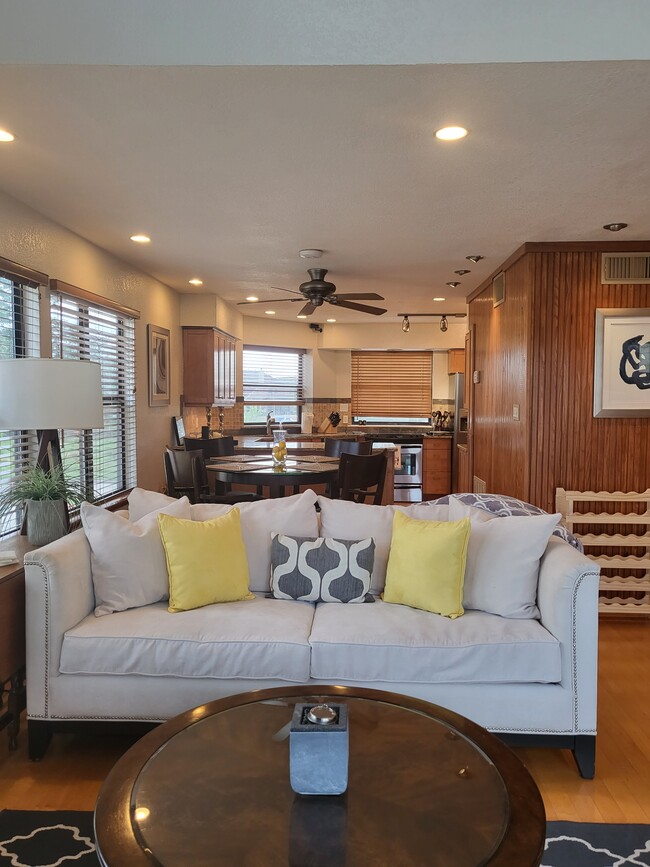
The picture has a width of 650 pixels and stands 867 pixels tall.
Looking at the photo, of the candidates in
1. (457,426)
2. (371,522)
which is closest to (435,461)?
(457,426)

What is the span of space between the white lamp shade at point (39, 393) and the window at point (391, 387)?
22.0 ft

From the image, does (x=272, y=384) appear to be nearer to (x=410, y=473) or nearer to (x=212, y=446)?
(x=410, y=473)

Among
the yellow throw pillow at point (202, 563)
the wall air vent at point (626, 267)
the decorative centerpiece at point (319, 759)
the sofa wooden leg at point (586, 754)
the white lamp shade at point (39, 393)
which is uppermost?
the wall air vent at point (626, 267)

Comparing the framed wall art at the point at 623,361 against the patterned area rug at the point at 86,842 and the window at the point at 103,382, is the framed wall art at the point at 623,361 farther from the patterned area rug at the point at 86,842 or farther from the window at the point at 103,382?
the window at the point at 103,382

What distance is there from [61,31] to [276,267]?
3.26 meters

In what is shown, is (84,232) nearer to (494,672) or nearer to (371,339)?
(494,672)

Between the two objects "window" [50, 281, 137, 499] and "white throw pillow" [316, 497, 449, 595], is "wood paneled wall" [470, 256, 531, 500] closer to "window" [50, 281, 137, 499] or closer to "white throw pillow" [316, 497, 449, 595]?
"white throw pillow" [316, 497, 449, 595]

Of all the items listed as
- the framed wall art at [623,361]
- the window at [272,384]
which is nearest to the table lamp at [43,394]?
the framed wall art at [623,361]

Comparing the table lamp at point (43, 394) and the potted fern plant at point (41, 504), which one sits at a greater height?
the table lamp at point (43, 394)

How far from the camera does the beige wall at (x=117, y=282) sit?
336 cm

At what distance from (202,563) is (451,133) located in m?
2.02

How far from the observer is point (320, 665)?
91.9 inches

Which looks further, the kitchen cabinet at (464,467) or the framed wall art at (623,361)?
the kitchen cabinet at (464,467)

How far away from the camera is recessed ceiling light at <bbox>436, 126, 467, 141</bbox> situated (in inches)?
97.6
